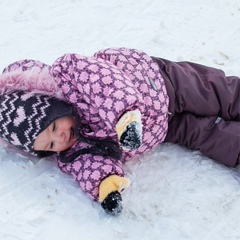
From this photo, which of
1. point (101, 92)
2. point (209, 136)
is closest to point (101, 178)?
point (101, 92)

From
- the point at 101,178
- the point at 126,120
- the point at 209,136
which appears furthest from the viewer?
the point at 209,136

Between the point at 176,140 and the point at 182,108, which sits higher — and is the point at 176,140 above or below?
below

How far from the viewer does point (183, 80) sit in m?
1.68

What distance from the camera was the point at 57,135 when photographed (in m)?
1.50

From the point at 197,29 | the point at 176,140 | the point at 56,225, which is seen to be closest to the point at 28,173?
the point at 56,225

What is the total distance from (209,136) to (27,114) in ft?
2.01

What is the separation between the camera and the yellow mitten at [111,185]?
145cm

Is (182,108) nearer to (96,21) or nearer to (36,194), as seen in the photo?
(36,194)

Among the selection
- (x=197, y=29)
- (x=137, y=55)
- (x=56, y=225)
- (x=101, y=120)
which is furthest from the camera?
(x=197, y=29)

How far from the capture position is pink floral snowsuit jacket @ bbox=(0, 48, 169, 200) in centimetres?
143

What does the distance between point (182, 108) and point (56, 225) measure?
0.59 meters

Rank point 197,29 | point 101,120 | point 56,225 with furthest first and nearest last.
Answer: point 197,29 → point 101,120 → point 56,225

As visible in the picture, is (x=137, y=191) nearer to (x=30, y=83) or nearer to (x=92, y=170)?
(x=92, y=170)

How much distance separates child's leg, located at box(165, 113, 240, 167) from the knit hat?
409mm
